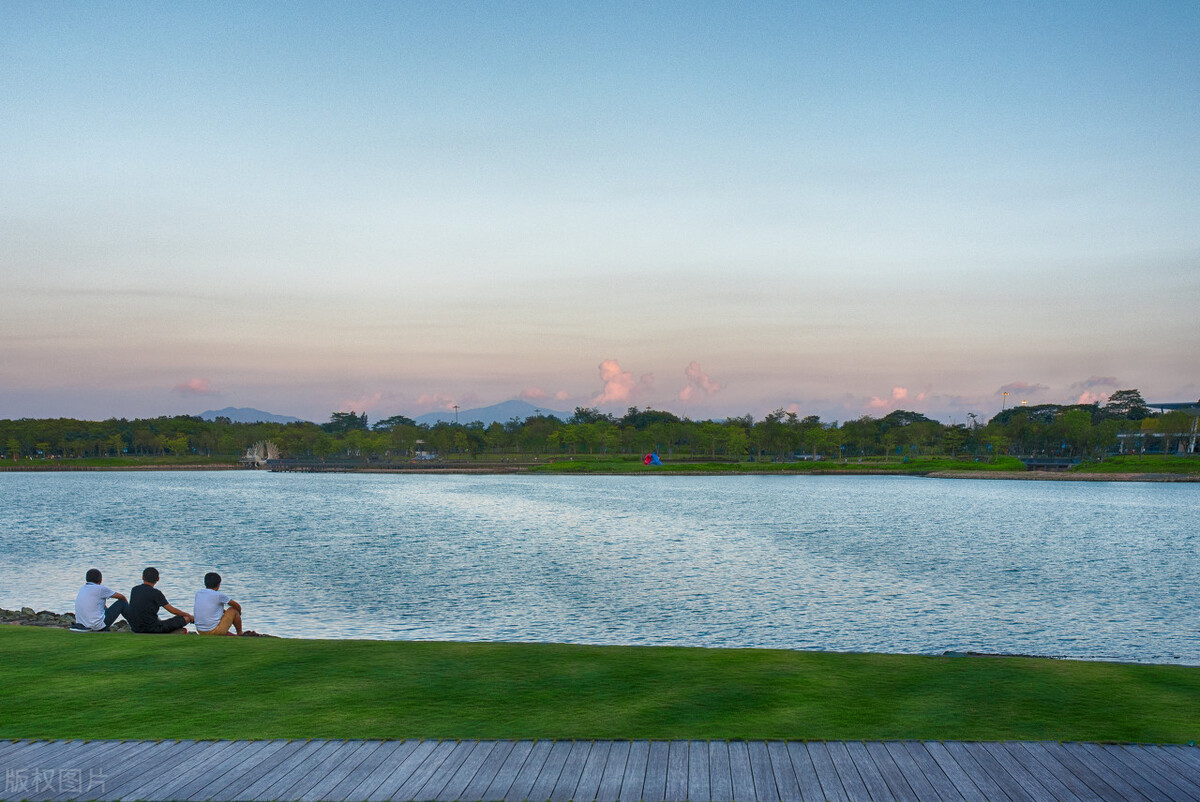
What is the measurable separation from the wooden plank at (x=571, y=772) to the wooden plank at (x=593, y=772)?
39mm

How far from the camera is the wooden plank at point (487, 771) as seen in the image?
7344 mm

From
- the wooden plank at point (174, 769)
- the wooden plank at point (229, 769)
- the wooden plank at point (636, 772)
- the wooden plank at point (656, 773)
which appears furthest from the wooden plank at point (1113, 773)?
the wooden plank at point (174, 769)

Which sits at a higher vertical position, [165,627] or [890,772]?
[890,772]

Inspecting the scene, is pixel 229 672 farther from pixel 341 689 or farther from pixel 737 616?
pixel 737 616

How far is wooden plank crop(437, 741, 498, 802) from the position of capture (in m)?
7.30

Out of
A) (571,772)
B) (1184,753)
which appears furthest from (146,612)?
(1184,753)

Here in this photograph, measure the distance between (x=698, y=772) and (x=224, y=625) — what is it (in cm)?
1106

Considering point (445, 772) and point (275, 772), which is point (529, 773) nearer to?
point (445, 772)

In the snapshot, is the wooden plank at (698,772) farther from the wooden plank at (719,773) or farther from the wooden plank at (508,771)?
the wooden plank at (508,771)

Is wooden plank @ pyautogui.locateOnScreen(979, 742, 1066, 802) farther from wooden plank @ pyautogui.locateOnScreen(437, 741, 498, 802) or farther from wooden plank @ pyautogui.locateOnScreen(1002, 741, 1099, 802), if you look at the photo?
wooden plank @ pyautogui.locateOnScreen(437, 741, 498, 802)

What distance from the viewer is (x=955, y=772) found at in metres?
7.83

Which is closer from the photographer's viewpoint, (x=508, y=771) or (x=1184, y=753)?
(x=508, y=771)

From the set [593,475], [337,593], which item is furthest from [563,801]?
[593,475]

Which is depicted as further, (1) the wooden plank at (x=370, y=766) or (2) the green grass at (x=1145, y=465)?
(2) the green grass at (x=1145, y=465)
